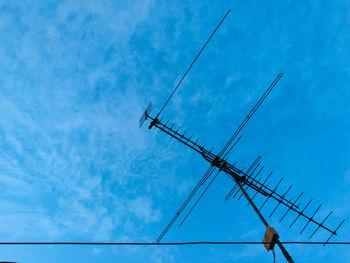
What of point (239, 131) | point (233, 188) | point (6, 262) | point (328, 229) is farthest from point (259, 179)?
point (6, 262)

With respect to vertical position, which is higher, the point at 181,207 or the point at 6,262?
the point at 181,207

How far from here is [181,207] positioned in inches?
333

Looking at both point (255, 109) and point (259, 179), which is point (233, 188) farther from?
point (255, 109)

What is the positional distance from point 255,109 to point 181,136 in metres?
2.74

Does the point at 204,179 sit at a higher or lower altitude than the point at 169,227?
higher

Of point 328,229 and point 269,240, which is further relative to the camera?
point 328,229

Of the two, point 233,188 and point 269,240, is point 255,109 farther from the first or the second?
point 269,240

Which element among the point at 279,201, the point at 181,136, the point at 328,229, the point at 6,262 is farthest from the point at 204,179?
the point at 6,262

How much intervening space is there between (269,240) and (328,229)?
14.7 feet

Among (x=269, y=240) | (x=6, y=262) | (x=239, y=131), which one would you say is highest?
(x=239, y=131)

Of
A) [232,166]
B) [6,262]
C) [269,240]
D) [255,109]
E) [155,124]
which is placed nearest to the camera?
[6,262]

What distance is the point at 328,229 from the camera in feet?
25.7

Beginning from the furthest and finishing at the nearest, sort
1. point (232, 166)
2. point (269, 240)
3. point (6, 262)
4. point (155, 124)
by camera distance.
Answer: point (155, 124), point (232, 166), point (269, 240), point (6, 262)

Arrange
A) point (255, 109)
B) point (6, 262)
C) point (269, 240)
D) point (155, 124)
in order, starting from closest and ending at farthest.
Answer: point (6, 262) → point (269, 240) → point (255, 109) → point (155, 124)
